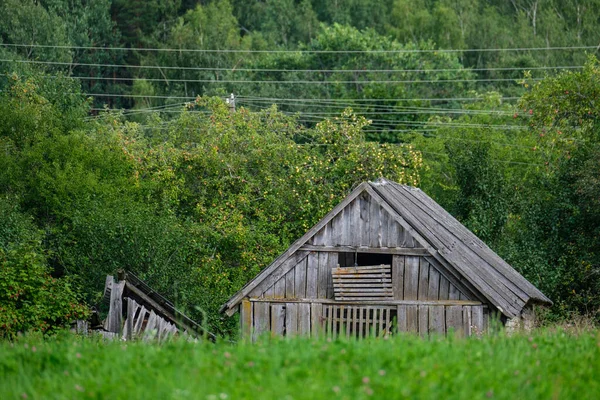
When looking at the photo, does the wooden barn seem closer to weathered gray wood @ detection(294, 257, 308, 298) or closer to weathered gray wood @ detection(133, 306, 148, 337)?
weathered gray wood @ detection(294, 257, 308, 298)

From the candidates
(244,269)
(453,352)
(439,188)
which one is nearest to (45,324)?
(244,269)

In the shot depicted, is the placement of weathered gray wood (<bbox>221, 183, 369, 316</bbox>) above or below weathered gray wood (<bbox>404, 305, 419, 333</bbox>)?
above

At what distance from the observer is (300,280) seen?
2209 centimetres

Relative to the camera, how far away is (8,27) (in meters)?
67.8

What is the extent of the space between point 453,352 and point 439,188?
3290 cm

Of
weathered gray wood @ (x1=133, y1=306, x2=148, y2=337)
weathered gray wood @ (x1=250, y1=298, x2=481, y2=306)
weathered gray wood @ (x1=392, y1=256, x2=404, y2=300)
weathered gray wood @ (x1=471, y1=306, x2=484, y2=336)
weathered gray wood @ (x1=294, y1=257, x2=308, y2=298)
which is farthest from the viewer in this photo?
weathered gray wood @ (x1=294, y1=257, x2=308, y2=298)

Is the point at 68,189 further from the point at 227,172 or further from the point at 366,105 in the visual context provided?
the point at 366,105

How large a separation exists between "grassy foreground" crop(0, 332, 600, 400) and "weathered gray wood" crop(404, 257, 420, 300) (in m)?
11.6

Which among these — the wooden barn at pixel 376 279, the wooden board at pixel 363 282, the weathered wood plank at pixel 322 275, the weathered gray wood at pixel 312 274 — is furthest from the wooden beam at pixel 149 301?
the wooden board at pixel 363 282

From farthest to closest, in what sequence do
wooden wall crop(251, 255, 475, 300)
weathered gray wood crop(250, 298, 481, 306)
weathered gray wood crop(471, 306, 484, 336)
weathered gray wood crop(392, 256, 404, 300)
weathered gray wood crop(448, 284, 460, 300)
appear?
wooden wall crop(251, 255, 475, 300)
weathered gray wood crop(392, 256, 404, 300)
weathered gray wood crop(448, 284, 460, 300)
weathered gray wood crop(250, 298, 481, 306)
weathered gray wood crop(471, 306, 484, 336)

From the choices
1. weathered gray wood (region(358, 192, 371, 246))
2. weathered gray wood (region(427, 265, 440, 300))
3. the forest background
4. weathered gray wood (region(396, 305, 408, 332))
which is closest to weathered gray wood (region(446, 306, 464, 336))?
weathered gray wood (region(427, 265, 440, 300))

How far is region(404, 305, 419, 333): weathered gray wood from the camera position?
2106cm

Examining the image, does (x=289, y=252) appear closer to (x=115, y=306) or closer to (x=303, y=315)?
(x=303, y=315)

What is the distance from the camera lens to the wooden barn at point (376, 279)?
20.5m
